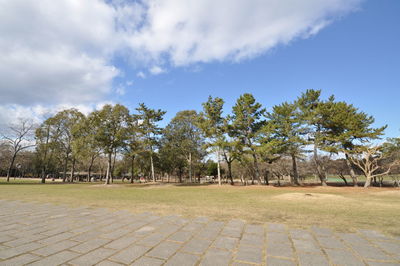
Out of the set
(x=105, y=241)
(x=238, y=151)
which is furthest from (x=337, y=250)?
(x=238, y=151)

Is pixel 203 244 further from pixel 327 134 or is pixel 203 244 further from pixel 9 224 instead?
pixel 327 134

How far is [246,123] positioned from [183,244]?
20.7 meters

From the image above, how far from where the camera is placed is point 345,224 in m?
4.50

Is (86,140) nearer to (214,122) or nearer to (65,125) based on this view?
(65,125)

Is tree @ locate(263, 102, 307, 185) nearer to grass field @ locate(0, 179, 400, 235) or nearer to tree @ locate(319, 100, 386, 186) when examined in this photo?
tree @ locate(319, 100, 386, 186)

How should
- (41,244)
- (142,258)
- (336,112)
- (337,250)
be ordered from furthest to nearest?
(336,112) < (41,244) < (337,250) < (142,258)

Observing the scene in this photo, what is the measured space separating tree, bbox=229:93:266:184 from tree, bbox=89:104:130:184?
1451cm

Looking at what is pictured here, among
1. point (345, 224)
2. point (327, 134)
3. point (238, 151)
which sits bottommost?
point (345, 224)

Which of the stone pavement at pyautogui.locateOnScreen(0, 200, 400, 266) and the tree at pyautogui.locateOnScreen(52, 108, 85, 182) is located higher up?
the tree at pyautogui.locateOnScreen(52, 108, 85, 182)

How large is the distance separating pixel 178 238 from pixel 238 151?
774 inches

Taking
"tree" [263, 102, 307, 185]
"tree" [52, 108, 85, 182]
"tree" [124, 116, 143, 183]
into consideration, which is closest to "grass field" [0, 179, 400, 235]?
"tree" [263, 102, 307, 185]

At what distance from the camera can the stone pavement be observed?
259cm

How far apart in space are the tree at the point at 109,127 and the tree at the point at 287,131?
18373mm

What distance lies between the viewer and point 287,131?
21.7m
